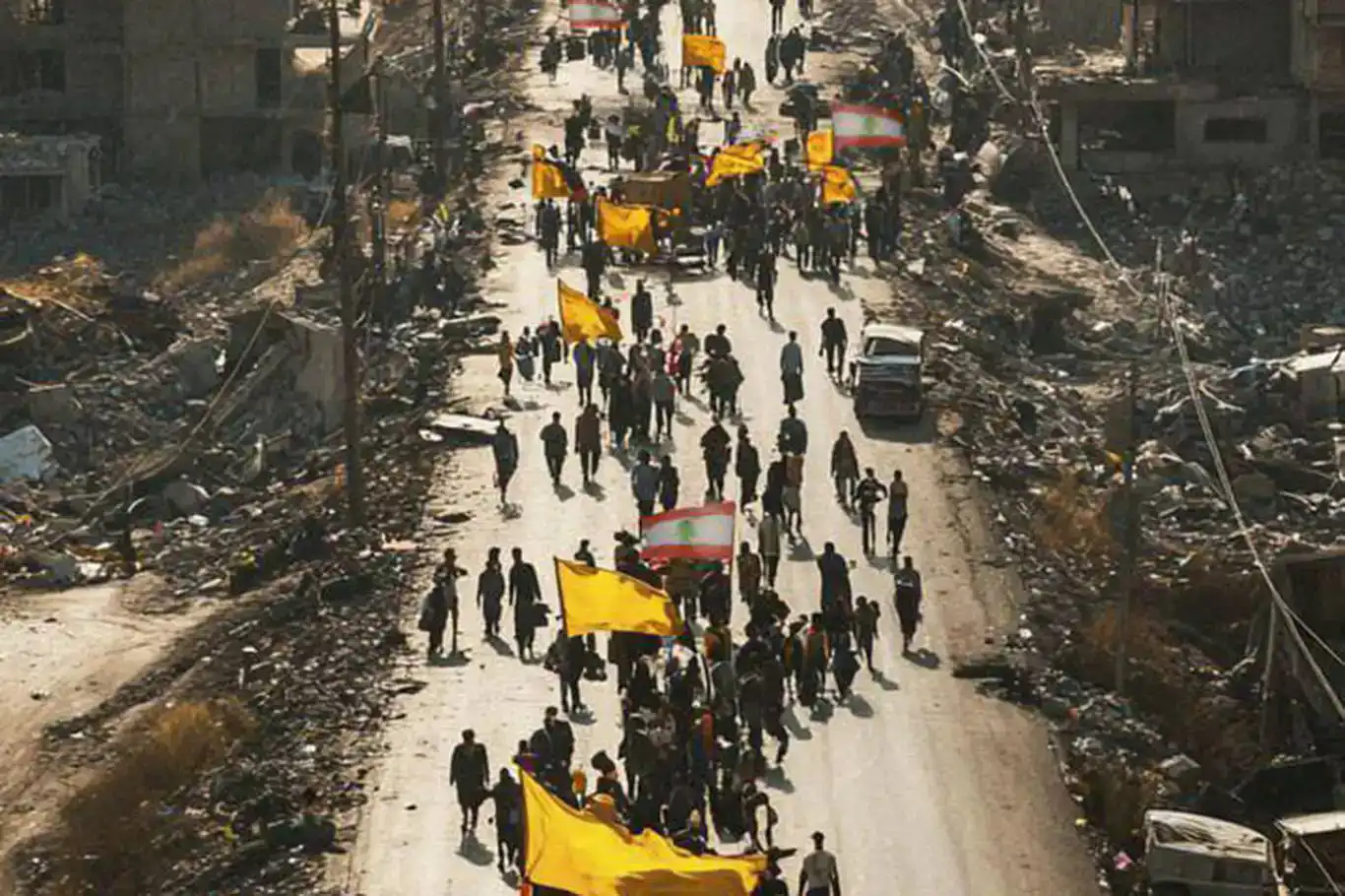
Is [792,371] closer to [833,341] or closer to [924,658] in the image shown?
[833,341]

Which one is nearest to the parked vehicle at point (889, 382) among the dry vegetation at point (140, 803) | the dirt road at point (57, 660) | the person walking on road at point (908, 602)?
the person walking on road at point (908, 602)

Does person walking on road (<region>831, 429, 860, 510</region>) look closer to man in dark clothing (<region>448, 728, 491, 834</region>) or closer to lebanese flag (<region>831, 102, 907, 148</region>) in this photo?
man in dark clothing (<region>448, 728, 491, 834</region>)

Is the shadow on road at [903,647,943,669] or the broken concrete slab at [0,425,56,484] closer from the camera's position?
the shadow on road at [903,647,943,669]

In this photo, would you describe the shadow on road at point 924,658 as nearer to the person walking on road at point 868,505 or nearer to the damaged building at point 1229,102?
the person walking on road at point 868,505

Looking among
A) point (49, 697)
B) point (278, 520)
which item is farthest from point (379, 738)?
point (278, 520)

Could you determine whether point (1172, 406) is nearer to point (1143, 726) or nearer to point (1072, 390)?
point (1072, 390)

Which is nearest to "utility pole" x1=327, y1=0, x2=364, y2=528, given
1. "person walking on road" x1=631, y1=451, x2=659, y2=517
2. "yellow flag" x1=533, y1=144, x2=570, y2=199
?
"person walking on road" x1=631, y1=451, x2=659, y2=517
